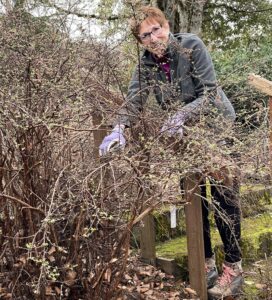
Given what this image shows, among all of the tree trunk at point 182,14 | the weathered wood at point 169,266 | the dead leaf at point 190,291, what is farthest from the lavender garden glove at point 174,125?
the tree trunk at point 182,14

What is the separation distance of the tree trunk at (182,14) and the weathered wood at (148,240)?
626 cm

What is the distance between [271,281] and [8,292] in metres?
1.57

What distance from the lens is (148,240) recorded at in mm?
3684

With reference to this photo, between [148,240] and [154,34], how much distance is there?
1402mm

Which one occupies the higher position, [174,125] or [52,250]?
[174,125]

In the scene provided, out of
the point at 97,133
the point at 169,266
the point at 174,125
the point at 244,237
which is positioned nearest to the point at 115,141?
the point at 174,125

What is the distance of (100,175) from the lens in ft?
8.62

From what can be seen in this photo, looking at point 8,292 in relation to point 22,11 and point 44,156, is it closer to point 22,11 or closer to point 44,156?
point 44,156

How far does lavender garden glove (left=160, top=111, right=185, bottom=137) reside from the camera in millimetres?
2705

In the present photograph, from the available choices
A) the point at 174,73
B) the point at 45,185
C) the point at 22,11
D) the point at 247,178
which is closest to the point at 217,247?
the point at 247,178

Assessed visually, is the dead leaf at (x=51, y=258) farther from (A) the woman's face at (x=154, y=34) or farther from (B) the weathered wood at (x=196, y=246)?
(A) the woman's face at (x=154, y=34)

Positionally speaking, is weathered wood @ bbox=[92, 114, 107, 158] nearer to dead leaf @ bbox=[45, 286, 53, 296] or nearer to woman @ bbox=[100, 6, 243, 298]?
woman @ bbox=[100, 6, 243, 298]

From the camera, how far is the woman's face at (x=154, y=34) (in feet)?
10.4

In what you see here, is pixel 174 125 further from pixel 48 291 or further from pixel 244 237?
pixel 244 237
